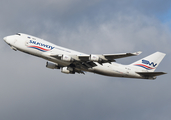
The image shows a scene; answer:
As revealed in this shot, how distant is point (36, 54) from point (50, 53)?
2287 millimetres

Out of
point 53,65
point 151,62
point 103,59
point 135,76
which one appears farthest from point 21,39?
point 151,62

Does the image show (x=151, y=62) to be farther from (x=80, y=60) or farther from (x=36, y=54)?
(x=36, y=54)

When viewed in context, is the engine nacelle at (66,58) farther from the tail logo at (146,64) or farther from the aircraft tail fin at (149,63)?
the tail logo at (146,64)

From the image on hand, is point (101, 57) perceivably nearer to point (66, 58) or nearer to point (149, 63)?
point (66, 58)

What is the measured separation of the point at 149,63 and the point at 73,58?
1701 centimetres

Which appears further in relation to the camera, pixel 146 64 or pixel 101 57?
pixel 146 64

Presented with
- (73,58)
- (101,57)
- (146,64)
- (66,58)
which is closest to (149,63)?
(146,64)

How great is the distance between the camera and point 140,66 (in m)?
53.5

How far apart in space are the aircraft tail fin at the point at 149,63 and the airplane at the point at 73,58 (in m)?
1.33

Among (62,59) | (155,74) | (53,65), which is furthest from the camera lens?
(53,65)

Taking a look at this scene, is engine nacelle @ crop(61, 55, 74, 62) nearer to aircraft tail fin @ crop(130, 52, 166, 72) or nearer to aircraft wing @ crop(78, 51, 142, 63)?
aircraft wing @ crop(78, 51, 142, 63)

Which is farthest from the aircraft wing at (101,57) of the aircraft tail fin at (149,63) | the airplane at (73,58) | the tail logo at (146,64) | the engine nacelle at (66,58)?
the tail logo at (146,64)

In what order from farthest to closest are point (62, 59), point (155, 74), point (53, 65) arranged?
point (53, 65), point (155, 74), point (62, 59)

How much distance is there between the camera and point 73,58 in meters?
45.5
